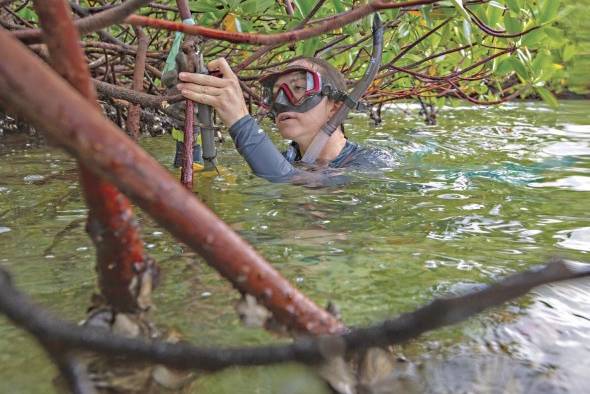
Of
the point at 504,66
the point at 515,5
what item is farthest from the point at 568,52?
the point at 515,5

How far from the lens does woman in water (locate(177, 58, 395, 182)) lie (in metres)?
3.04

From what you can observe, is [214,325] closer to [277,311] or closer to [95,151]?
[277,311]

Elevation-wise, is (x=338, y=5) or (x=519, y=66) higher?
(x=338, y=5)

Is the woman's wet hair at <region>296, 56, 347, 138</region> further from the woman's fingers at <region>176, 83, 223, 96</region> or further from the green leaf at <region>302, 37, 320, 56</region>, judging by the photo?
the woman's fingers at <region>176, 83, 223, 96</region>

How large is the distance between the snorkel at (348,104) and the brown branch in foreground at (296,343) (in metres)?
2.50

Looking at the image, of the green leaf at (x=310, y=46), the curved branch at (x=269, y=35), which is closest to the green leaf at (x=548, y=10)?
the green leaf at (x=310, y=46)

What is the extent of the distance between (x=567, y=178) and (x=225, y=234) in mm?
3491

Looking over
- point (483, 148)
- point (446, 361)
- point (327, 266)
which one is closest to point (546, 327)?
point (446, 361)

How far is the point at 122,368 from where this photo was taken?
0.81 metres

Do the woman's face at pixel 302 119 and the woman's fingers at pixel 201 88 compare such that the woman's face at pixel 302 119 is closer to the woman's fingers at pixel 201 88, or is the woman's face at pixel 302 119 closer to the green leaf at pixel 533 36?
the woman's fingers at pixel 201 88

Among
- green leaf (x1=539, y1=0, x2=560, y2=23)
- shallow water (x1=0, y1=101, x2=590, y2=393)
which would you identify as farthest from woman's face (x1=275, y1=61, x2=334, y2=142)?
green leaf (x1=539, y1=0, x2=560, y2=23)

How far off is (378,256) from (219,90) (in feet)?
3.46

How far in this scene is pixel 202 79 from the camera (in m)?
2.27

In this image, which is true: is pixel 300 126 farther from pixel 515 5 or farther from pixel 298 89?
pixel 515 5
